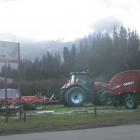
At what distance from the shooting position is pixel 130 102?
133 feet

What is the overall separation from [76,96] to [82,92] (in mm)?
602

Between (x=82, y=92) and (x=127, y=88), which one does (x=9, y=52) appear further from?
(x=82, y=92)

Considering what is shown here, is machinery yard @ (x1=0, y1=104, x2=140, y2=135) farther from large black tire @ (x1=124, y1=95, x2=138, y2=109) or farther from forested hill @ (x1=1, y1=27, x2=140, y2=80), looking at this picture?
forested hill @ (x1=1, y1=27, x2=140, y2=80)

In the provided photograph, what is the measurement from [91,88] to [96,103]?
131 centimetres

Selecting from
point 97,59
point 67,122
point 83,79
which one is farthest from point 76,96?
point 97,59

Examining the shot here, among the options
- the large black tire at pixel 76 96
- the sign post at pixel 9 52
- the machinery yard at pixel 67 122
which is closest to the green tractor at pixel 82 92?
the large black tire at pixel 76 96

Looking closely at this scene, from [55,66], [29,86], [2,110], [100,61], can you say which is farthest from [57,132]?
[55,66]

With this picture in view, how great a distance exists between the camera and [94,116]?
30.5m

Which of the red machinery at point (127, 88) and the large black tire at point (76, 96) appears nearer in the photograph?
the red machinery at point (127, 88)

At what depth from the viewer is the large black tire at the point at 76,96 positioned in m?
43.0

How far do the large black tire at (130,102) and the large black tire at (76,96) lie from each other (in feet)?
12.6

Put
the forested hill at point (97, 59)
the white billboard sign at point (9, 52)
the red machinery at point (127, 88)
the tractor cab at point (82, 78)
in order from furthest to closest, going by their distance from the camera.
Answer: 1. the forested hill at point (97, 59)
2. the tractor cab at point (82, 78)
3. the red machinery at point (127, 88)
4. the white billboard sign at point (9, 52)

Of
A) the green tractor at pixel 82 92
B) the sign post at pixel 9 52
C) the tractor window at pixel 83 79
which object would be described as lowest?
the green tractor at pixel 82 92

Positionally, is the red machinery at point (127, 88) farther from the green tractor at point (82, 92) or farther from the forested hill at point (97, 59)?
the forested hill at point (97, 59)
